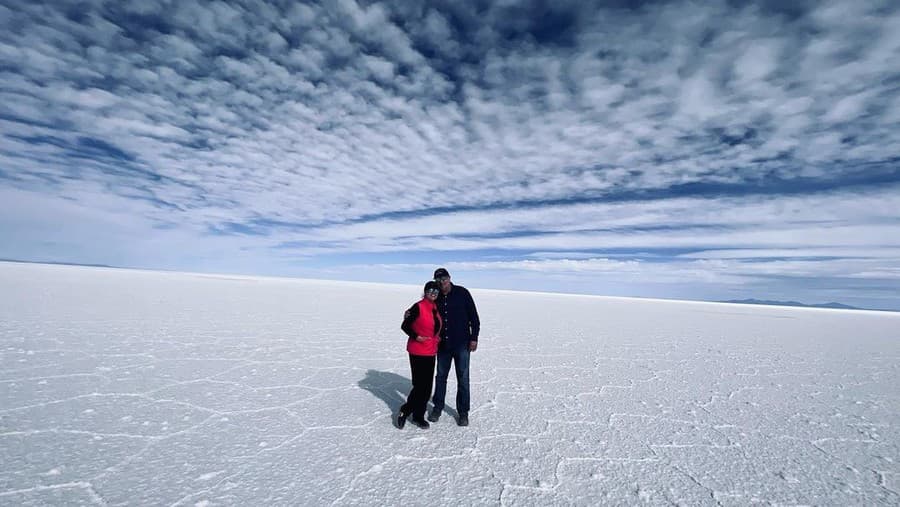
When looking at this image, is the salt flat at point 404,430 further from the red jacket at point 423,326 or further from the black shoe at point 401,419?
the red jacket at point 423,326

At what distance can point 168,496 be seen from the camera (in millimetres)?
2854

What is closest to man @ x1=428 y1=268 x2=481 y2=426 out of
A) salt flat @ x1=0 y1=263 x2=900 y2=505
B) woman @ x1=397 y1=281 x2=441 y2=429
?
woman @ x1=397 y1=281 x2=441 y2=429

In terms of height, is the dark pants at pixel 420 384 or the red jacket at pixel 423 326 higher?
the red jacket at pixel 423 326

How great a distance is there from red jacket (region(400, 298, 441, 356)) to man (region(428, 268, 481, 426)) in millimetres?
141

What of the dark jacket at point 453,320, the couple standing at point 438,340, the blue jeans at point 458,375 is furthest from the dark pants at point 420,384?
the dark jacket at point 453,320

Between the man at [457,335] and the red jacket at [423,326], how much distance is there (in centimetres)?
14

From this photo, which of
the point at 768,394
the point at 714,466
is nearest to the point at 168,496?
the point at 714,466

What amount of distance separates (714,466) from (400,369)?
4662 millimetres

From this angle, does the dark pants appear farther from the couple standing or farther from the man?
the man

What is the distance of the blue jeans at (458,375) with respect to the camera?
4.25 meters

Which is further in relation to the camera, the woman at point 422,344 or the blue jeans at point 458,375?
the blue jeans at point 458,375

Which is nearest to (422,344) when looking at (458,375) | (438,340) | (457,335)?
(438,340)

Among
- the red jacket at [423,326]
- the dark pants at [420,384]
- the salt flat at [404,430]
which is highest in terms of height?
the red jacket at [423,326]

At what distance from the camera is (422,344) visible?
4.05 metres
